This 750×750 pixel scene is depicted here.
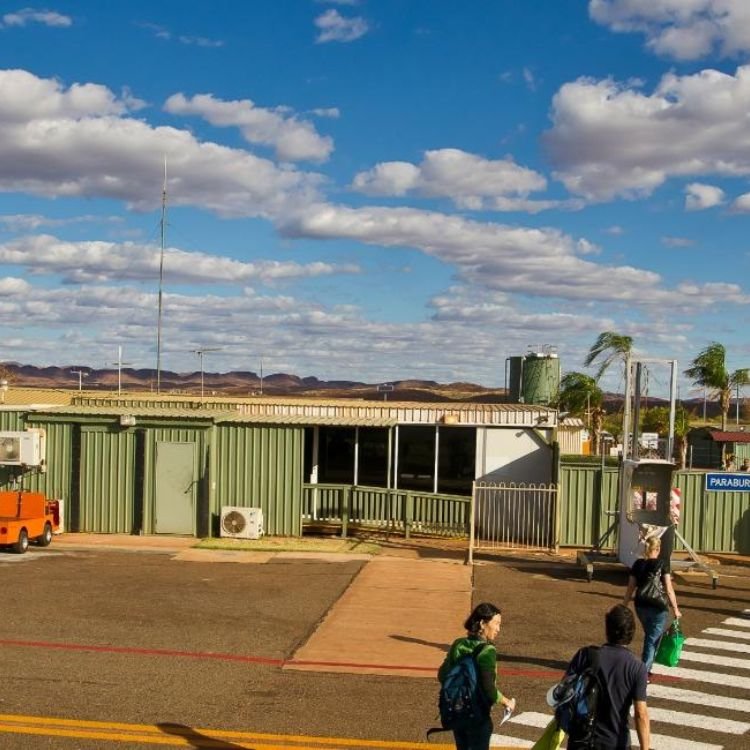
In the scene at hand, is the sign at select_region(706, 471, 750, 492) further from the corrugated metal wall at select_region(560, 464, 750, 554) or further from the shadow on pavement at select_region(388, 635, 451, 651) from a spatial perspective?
the shadow on pavement at select_region(388, 635, 451, 651)

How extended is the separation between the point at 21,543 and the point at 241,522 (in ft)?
14.9

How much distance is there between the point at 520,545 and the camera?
806 inches

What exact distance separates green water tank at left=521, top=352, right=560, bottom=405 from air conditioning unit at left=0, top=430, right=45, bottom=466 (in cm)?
2292

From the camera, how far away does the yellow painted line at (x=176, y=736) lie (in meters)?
8.31

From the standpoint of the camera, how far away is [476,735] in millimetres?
6312

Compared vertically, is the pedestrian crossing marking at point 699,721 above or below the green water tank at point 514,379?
below

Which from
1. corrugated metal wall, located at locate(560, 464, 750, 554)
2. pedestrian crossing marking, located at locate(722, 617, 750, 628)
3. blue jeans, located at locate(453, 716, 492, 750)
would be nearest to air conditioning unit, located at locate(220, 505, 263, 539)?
corrugated metal wall, located at locate(560, 464, 750, 554)

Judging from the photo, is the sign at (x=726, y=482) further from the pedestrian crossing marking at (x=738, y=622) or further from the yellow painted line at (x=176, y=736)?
the yellow painted line at (x=176, y=736)

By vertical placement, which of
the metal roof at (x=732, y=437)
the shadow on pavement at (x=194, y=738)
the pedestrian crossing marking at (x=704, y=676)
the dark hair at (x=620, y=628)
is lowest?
the pedestrian crossing marking at (x=704, y=676)

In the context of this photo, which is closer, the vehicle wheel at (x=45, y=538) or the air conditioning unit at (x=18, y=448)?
the vehicle wheel at (x=45, y=538)

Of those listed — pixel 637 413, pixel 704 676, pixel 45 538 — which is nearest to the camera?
pixel 704 676

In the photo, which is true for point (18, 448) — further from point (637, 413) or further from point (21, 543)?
point (637, 413)

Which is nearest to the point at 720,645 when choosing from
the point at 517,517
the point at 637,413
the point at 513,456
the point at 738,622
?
the point at 738,622

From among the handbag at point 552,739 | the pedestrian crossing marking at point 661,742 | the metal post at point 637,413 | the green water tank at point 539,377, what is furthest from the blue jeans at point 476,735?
the green water tank at point 539,377
